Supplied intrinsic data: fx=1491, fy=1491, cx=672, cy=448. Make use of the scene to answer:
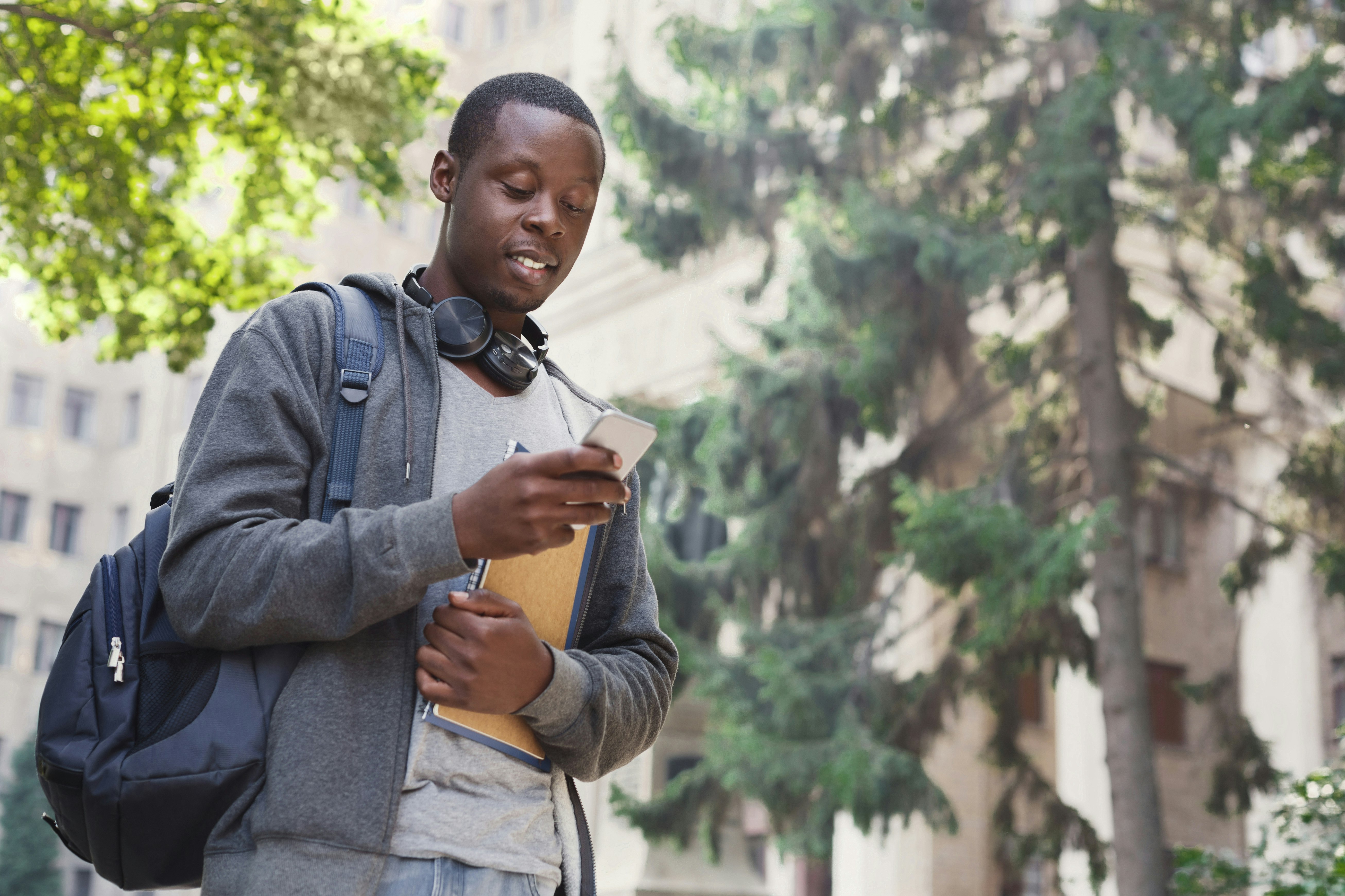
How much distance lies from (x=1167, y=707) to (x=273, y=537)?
2162cm

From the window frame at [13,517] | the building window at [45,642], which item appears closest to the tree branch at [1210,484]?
the building window at [45,642]

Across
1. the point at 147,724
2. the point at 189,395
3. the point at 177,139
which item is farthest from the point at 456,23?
the point at 147,724

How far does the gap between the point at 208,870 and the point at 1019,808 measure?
18.3m

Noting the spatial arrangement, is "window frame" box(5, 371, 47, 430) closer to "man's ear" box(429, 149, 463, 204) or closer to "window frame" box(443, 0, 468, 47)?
"window frame" box(443, 0, 468, 47)

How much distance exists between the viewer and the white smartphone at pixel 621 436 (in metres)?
1.68

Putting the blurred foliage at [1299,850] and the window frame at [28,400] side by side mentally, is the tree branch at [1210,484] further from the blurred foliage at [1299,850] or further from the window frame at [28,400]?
the window frame at [28,400]

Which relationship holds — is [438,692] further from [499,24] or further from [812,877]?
[499,24]

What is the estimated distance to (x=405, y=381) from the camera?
6.80ft

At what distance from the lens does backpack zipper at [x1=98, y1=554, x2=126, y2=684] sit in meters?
1.84

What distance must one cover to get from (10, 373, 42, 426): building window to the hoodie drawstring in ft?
139

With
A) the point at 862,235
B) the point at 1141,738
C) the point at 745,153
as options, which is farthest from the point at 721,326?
the point at 1141,738

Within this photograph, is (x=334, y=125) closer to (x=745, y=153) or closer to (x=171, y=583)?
(x=745, y=153)

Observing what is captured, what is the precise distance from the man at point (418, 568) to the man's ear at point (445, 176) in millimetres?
12

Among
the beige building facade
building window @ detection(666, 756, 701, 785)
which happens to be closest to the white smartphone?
the beige building facade
